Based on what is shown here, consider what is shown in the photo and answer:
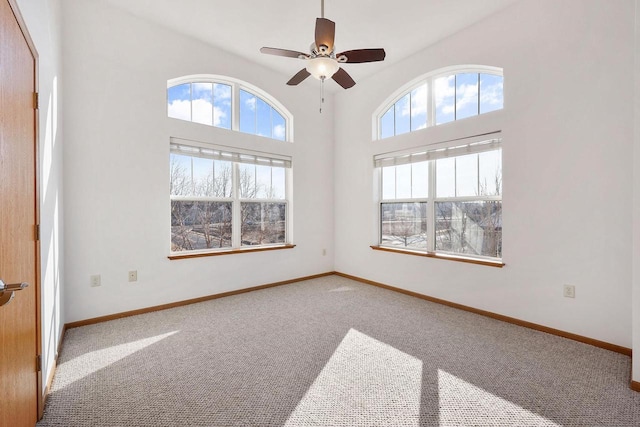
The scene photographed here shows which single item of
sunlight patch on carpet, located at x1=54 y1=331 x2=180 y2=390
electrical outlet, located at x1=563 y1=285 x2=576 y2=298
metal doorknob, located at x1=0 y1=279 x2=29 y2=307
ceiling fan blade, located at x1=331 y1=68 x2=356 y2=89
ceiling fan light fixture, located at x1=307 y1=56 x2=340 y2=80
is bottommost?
sunlight patch on carpet, located at x1=54 y1=331 x2=180 y2=390

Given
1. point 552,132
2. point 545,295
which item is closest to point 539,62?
point 552,132

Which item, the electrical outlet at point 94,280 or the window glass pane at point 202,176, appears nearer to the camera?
the electrical outlet at point 94,280

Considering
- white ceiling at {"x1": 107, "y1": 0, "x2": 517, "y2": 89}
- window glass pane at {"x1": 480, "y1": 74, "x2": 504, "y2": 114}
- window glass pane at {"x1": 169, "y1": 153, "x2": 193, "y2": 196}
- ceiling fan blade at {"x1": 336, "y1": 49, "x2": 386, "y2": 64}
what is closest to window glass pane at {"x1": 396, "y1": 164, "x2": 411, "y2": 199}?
window glass pane at {"x1": 480, "y1": 74, "x2": 504, "y2": 114}

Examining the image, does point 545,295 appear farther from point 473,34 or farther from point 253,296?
point 253,296

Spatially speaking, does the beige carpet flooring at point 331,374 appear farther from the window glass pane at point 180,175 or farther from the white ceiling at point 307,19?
the white ceiling at point 307,19

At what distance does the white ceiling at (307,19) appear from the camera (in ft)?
9.56

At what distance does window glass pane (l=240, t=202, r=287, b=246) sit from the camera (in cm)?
420

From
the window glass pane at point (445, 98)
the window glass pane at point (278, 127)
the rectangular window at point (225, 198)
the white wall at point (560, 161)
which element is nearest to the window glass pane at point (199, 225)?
the rectangular window at point (225, 198)

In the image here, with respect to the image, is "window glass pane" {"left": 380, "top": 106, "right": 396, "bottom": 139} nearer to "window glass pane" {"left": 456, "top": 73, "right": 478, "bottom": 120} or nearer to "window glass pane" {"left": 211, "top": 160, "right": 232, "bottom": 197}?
"window glass pane" {"left": 456, "top": 73, "right": 478, "bottom": 120}

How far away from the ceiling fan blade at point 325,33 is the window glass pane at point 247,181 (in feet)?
7.56

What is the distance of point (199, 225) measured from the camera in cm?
376

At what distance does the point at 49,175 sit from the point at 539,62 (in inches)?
171

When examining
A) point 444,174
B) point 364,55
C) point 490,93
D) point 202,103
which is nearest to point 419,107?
point 490,93

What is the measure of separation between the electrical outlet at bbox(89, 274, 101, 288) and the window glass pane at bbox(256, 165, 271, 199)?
6.99 ft
